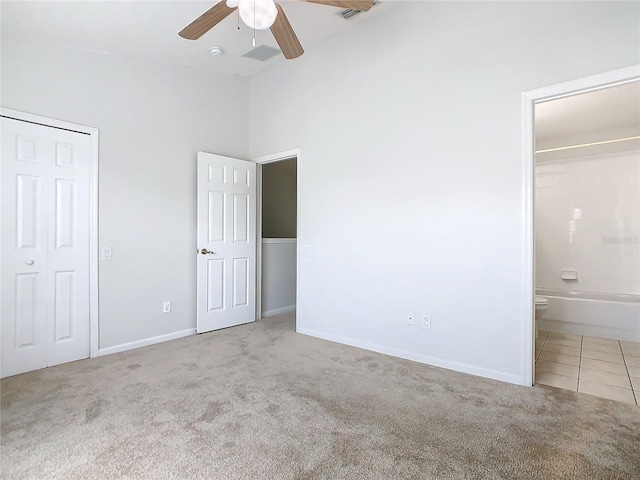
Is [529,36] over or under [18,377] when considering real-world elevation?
over

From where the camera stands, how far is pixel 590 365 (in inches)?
118

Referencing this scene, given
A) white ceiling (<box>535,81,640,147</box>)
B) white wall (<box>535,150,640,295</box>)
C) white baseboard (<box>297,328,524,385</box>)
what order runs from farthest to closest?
white wall (<box>535,150,640,295</box>) → white ceiling (<box>535,81,640,147</box>) → white baseboard (<box>297,328,524,385</box>)

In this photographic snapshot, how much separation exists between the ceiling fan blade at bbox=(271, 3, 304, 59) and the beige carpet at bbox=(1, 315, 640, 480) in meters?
2.47

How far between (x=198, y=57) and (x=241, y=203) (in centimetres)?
164

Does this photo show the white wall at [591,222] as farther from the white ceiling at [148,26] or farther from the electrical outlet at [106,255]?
the electrical outlet at [106,255]

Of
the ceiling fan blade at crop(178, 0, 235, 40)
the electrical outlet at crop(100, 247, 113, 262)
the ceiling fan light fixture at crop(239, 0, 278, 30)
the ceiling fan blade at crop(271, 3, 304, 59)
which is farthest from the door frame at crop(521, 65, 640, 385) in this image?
the electrical outlet at crop(100, 247, 113, 262)

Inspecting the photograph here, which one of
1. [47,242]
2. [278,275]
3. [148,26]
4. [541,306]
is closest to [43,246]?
[47,242]

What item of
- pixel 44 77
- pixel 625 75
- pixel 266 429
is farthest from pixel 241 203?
pixel 625 75

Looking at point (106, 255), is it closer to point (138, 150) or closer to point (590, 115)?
point (138, 150)

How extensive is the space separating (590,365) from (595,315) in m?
1.29

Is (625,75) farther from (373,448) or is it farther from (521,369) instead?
(373,448)

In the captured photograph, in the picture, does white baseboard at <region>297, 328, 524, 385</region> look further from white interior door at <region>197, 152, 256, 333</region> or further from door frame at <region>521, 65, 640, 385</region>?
white interior door at <region>197, 152, 256, 333</region>

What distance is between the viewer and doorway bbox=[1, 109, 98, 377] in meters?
2.74

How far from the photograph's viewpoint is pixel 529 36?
2.49m
